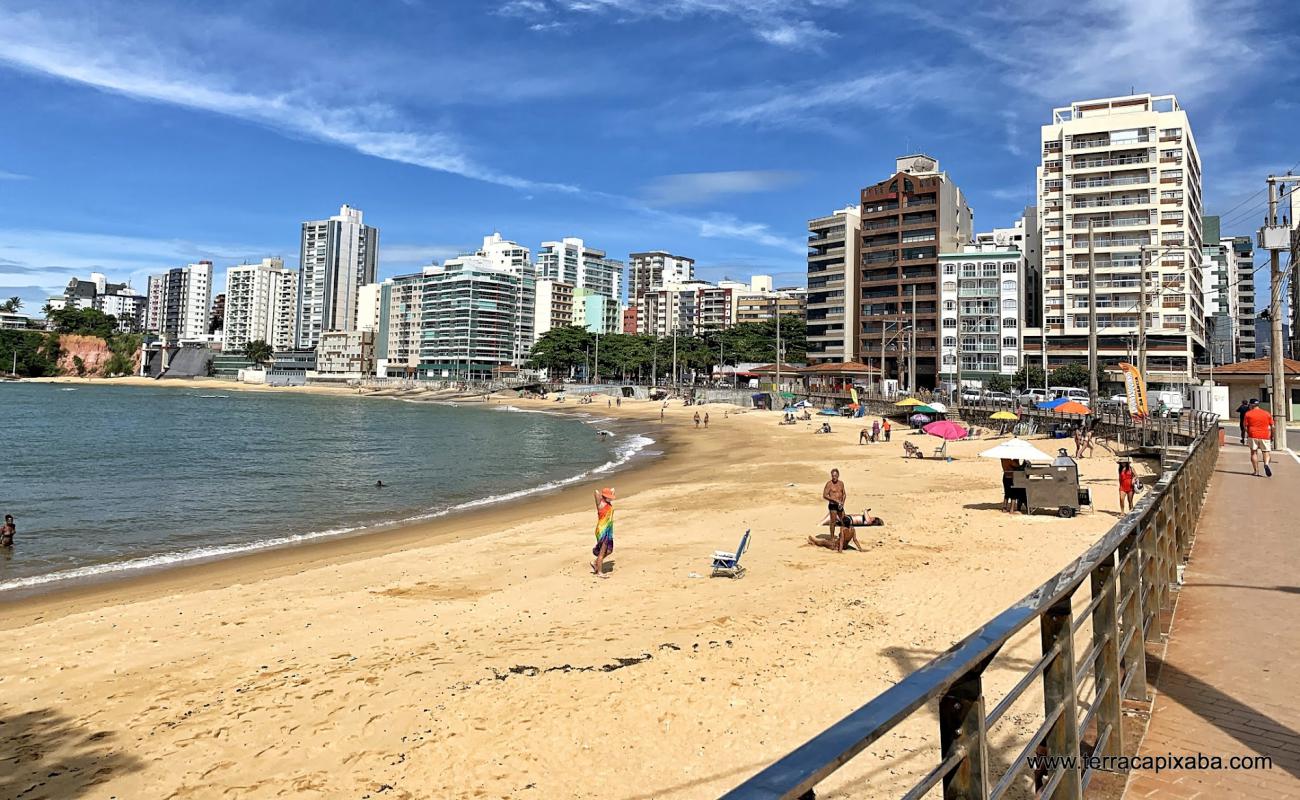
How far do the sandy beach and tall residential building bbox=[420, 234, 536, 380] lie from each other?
549ft

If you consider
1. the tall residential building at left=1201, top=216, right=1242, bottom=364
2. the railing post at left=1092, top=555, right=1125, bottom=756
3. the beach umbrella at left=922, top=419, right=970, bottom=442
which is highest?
the tall residential building at left=1201, top=216, right=1242, bottom=364

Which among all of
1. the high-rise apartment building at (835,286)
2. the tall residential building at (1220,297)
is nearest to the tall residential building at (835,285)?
the high-rise apartment building at (835,286)

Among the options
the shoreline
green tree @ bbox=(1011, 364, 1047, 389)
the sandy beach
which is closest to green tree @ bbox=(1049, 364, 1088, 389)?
green tree @ bbox=(1011, 364, 1047, 389)

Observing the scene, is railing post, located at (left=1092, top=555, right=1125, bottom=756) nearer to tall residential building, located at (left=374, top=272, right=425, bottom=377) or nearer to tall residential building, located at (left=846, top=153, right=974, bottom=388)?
tall residential building, located at (left=846, top=153, right=974, bottom=388)

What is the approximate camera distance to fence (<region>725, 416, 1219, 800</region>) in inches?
60.9

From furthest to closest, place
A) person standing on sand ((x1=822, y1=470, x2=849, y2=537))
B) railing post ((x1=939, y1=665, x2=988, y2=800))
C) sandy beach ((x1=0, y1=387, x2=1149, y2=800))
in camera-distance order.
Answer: person standing on sand ((x1=822, y1=470, x2=849, y2=537)) < sandy beach ((x1=0, y1=387, x2=1149, y2=800)) < railing post ((x1=939, y1=665, x2=988, y2=800))

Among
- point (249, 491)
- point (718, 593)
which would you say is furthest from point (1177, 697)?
point (249, 491)

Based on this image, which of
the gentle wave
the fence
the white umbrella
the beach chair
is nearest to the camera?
the fence

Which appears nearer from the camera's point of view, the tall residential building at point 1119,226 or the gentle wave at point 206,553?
the gentle wave at point 206,553

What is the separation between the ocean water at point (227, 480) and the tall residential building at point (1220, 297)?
344ft

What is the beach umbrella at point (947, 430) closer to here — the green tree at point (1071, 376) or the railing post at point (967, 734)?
the railing post at point (967, 734)

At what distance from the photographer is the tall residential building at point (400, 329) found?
627ft

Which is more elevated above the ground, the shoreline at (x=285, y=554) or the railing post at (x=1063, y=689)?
the railing post at (x=1063, y=689)

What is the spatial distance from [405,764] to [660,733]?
2349mm
